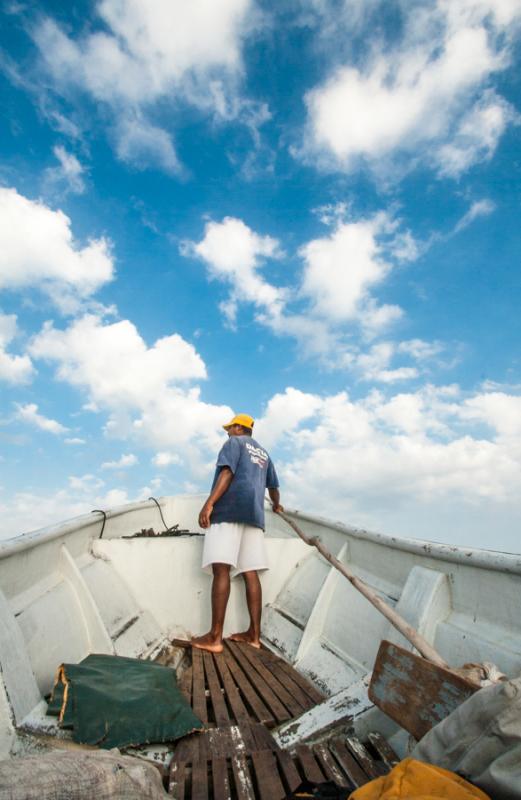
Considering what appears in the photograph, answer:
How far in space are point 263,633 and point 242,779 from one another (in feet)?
7.59

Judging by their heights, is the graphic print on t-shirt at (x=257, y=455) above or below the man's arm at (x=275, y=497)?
above

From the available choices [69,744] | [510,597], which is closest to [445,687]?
[510,597]

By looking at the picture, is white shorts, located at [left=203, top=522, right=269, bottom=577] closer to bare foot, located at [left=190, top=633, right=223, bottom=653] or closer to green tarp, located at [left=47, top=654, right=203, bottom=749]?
bare foot, located at [left=190, top=633, right=223, bottom=653]

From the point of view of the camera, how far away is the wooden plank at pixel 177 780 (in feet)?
5.44

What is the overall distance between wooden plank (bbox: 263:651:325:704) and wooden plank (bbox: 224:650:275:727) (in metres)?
0.28

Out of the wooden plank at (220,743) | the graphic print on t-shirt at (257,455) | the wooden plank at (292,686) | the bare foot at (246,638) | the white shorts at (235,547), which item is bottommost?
the wooden plank at (220,743)

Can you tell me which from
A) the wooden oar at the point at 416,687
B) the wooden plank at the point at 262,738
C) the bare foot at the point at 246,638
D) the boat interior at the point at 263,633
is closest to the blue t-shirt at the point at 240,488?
the boat interior at the point at 263,633

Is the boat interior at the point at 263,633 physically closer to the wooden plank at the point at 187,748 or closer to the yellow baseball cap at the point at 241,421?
the wooden plank at the point at 187,748

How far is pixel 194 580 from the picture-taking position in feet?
14.4

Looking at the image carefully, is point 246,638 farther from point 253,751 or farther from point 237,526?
point 253,751

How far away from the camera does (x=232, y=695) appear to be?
2703 mm

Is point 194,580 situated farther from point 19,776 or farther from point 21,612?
point 19,776

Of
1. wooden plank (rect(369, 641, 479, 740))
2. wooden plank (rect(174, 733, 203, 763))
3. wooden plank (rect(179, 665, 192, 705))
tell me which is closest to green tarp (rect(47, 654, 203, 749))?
wooden plank (rect(174, 733, 203, 763))

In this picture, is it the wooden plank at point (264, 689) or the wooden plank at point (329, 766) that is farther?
the wooden plank at point (264, 689)
